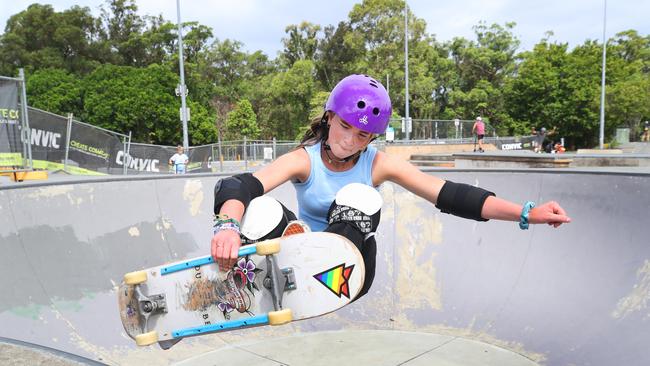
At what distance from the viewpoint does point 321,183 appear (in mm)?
2736

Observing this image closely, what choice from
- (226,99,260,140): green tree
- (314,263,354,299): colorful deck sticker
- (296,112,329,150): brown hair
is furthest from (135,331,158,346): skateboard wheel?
(226,99,260,140): green tree

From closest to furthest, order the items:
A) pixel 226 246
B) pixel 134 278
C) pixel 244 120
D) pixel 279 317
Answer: pixel 226 246, pixel 279 317, pixel 134 278, pixel 244 120

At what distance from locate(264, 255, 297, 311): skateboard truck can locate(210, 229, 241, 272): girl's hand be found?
9.9 inches

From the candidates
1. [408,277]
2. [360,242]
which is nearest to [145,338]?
[360,242]

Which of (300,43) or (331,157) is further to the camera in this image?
(300,43)

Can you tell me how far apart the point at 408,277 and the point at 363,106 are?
2781 mm

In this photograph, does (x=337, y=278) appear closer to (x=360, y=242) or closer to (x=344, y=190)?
(x=360, y=242)

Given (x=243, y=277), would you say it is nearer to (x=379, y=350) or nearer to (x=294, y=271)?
(x=294, y=271)

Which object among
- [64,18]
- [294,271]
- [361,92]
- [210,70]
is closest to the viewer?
[294,271]

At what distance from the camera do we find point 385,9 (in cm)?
4278

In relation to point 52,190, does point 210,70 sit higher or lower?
higher

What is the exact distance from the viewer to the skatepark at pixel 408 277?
12.0 ft

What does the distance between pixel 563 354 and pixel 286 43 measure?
52.8m

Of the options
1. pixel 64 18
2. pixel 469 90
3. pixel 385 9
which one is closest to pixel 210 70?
pixel 64 18
